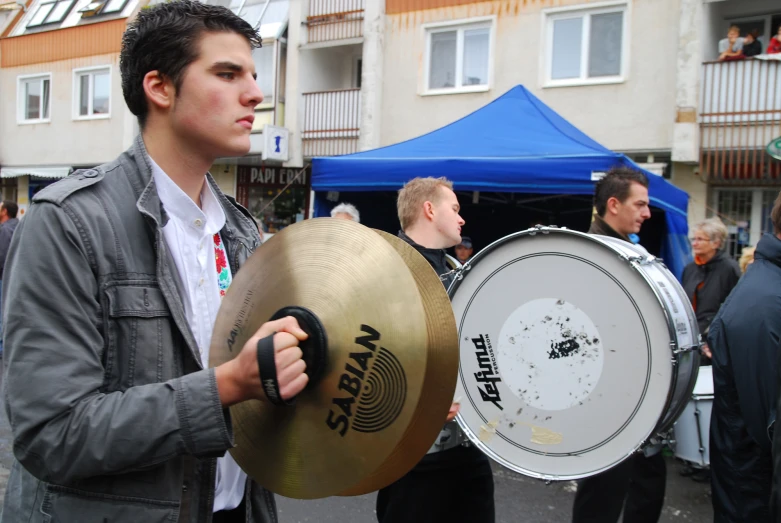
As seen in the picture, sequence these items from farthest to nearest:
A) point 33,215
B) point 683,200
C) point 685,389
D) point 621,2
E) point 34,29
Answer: point 34,29, point 621,2, point 683,200, point 685,389, point 33,215

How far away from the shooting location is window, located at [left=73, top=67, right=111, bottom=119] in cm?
1964

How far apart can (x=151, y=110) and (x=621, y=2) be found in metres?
12.6

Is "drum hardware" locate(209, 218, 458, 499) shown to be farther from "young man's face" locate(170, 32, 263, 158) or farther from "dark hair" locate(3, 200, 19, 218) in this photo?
"dark hair" locate(3, 200, 19, 218)

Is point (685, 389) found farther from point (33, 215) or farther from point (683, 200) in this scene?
point (683, 200)

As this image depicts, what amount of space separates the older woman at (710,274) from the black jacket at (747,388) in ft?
10.6

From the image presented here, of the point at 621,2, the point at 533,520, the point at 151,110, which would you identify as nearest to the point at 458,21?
the point at 621,2

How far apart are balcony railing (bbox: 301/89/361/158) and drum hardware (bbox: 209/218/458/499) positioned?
48.8 feet

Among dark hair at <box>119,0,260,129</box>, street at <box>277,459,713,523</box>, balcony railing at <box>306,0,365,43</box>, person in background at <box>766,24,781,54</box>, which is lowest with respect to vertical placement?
street at <box>277,459,713,523</box>

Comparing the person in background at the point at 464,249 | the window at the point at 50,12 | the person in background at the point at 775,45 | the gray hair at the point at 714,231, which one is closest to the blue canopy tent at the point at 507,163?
the gray hair at the point at 714,231

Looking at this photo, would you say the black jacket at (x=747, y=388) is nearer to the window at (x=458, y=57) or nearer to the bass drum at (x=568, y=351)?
the bass drum at (x=568, y=351)

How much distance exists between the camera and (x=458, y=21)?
14281 mm

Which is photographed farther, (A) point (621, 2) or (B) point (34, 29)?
(B) point (34, 29)

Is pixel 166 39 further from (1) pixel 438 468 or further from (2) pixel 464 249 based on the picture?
(2) pixel 464 249

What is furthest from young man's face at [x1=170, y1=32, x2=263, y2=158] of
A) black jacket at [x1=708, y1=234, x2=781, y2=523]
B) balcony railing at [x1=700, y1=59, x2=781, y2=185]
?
balcony railing at [x1=700, y1=59, x2=781, y2=185]
